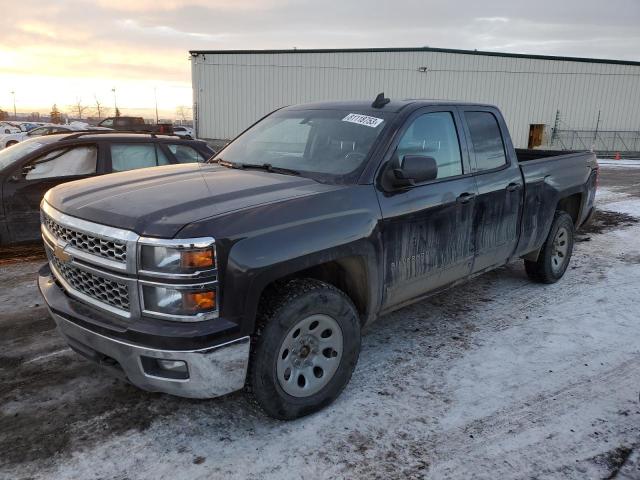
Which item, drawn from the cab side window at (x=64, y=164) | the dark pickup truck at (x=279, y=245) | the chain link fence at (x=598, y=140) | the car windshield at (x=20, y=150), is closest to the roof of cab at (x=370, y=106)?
the dark pickup truck at (x=279, y=245)

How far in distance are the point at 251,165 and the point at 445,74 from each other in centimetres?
2858

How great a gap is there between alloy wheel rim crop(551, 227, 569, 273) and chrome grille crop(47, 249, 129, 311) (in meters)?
4.51

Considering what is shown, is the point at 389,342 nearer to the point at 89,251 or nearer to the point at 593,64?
the point at 89,251

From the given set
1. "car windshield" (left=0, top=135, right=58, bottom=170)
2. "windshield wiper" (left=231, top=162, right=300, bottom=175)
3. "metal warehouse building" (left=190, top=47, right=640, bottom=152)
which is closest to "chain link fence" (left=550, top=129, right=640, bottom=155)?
"metal warehouse building" (left=190, top=47, right=640, bottom=152)

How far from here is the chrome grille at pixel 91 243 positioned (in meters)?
2.61

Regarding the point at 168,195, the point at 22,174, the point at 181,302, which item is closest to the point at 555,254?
the point at 168,195

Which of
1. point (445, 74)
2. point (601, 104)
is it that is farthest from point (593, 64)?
point (445, 74)

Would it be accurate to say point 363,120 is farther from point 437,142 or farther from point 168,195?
point 168,195

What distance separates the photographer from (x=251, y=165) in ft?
12.8

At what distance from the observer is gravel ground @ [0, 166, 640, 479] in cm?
270

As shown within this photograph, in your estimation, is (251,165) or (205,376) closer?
(205,376)

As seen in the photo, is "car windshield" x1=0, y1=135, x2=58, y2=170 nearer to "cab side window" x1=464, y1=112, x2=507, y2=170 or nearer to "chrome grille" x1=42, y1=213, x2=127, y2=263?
"chrome grille" x1=42, y1=213, x2=127, y2=263

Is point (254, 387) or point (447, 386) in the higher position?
point (254, 387)

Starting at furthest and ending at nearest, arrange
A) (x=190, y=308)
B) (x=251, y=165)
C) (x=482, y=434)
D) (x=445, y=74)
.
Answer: (x=445, y=74)
(x=251, y=165)
(x=482, y=434)
(x=190, y=308)
